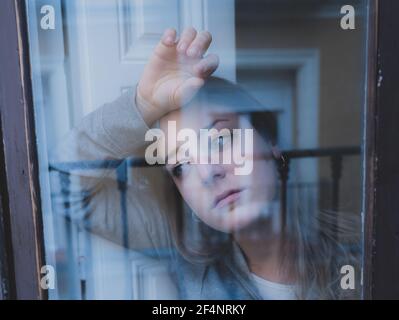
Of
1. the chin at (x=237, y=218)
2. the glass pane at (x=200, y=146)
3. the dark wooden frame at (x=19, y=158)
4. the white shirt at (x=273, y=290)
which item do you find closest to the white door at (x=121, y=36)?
the glass pane at (x=200, y=146)

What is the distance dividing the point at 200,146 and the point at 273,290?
0.44 metres

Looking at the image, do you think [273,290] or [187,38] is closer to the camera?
[187,38]

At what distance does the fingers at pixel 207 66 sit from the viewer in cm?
100

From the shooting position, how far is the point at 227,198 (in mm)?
1047

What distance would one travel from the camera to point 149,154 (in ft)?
3.39

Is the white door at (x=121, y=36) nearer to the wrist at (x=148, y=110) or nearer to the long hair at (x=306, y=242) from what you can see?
the wrist at (x=148, y=110)

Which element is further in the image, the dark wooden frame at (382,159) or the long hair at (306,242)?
the long hair at (306,242)

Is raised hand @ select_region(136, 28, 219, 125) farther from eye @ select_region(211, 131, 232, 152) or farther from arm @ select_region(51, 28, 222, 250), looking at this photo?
eye @ select_region(211, 131, 232, 152)

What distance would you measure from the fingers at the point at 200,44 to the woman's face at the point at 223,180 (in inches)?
5.5

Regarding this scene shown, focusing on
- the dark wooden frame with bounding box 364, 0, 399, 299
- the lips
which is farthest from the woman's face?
the dark wooden frame with bounding box 364, 0, 399, 299

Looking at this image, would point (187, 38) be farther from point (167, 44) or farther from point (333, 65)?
point (333, 65)

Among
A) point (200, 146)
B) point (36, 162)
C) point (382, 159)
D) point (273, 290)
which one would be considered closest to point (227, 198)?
point (200, 146)

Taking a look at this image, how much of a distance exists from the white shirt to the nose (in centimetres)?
29
